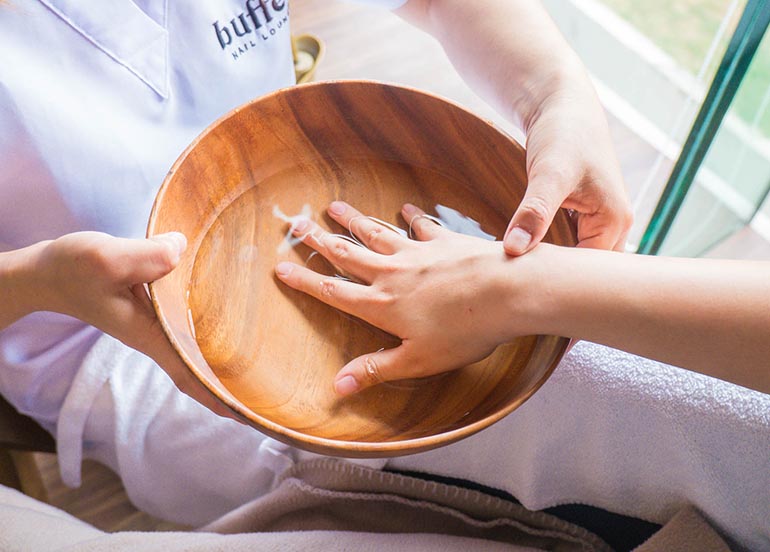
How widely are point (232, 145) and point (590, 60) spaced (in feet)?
4.10

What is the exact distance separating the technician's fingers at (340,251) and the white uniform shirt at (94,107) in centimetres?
18

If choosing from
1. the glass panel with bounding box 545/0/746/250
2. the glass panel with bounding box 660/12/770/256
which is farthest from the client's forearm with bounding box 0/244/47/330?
the glass panel with bounding box 545/0/746/250

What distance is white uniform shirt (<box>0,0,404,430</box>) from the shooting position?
2.08 feet

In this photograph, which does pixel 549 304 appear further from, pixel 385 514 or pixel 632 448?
pixel 385 514

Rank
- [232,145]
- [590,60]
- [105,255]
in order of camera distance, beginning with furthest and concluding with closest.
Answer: [590,60], [232,145], [105,255]

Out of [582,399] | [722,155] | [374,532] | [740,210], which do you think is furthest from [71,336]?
[740,210]

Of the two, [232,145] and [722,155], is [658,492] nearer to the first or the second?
[232,145]

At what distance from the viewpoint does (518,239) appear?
624 millimetres

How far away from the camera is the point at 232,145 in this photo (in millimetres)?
693

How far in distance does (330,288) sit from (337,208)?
0.10 meters

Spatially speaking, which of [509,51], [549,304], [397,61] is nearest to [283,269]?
[549,304]

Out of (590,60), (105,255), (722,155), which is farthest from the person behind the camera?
(590,60)

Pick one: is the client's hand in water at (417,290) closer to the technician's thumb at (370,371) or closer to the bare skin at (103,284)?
the technician's thumb at (370,371)

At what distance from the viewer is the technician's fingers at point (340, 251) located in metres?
0.69
